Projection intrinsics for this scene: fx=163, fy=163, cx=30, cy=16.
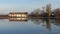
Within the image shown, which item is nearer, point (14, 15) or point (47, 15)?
point (47, 15)

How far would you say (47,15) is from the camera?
50312mm

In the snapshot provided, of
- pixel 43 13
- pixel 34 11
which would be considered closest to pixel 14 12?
pixel 34 11

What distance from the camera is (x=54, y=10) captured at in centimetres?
5184

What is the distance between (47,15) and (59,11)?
4238 mm

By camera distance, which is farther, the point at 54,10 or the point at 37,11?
the point at 37,11

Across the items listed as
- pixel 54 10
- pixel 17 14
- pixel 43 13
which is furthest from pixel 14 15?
pixel 54 10

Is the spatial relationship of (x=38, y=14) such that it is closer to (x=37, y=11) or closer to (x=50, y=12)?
(x=37, y=11)

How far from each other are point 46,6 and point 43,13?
2.87 meters

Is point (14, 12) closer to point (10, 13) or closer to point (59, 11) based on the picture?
point (10, 13)

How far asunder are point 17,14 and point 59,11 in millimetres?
14870

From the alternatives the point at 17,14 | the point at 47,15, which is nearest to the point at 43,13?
the point at 47,15

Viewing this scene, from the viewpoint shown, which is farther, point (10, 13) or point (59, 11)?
point (10, 13)

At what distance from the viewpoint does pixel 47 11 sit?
50125 millimetres

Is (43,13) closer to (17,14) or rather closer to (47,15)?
(47,15)
